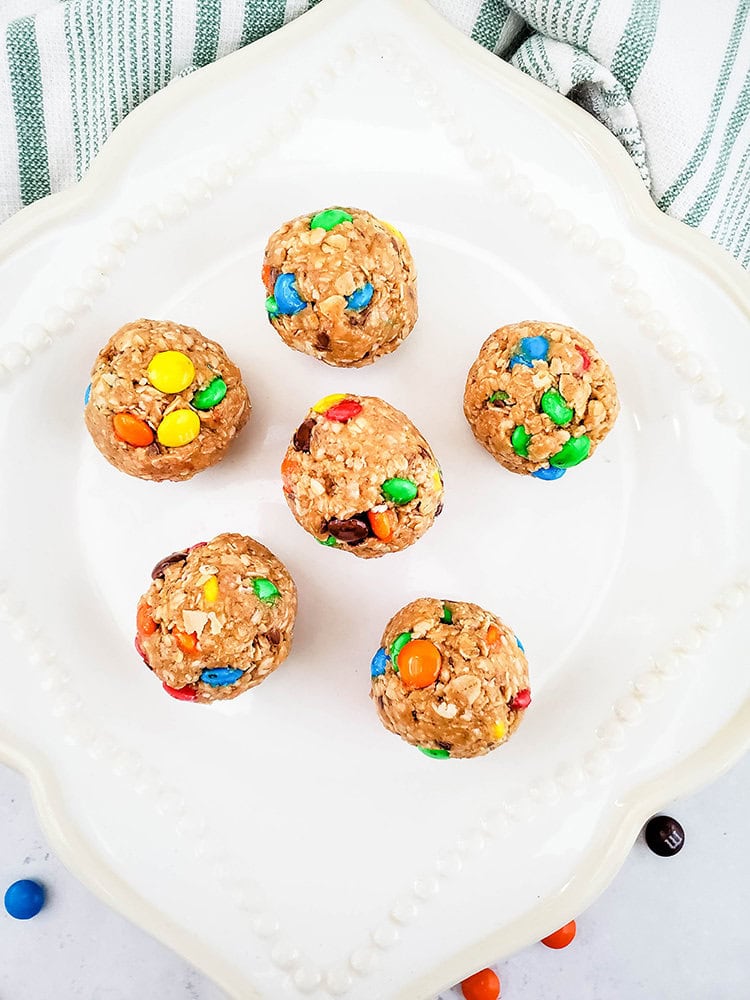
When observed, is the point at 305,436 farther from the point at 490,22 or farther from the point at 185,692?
the point at 490,22

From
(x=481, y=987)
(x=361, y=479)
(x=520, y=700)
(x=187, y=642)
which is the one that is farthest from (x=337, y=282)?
(x=481, y=987)

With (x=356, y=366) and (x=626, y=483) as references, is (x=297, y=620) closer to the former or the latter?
(x=356, y=366)

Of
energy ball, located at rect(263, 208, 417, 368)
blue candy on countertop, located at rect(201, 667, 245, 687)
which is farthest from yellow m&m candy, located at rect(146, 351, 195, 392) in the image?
blue candy on countertop, located at rect(201, 667, 245, 687)

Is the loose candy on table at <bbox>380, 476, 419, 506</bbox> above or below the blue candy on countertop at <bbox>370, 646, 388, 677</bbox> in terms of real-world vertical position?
above

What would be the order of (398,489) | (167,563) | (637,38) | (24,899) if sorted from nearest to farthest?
(398,489), (167,563), (637,38), (24,899)

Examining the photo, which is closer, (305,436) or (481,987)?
(305,436)

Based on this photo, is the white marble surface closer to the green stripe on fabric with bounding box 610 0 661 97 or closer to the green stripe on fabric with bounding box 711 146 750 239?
the green stripe on fabric with bounding box 711 146 750 239

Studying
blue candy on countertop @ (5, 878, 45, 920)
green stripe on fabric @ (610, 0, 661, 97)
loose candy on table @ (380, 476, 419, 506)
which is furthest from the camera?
blue candy on countertop @ (5, 878, 45, 920)
